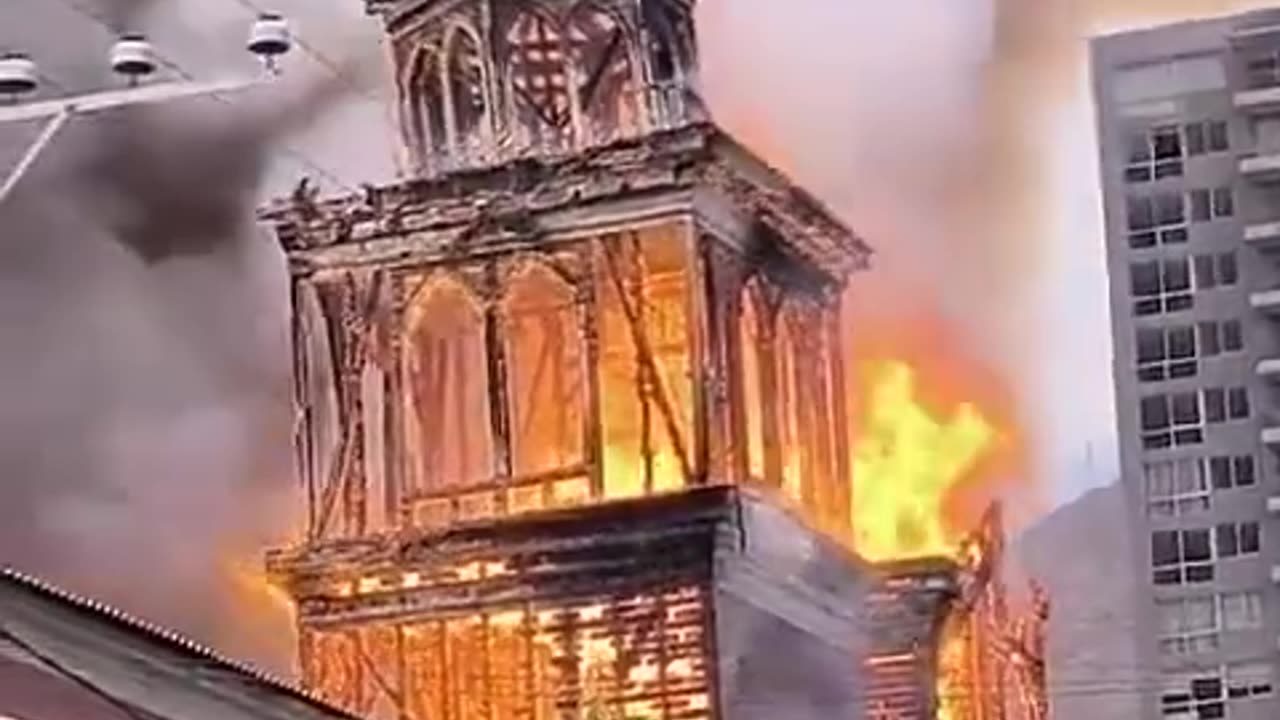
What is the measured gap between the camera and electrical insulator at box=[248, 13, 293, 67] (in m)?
4.94

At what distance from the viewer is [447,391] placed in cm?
502

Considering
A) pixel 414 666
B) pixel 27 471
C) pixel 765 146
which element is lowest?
pixel 414 666

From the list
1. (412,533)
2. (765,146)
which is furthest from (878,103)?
(412,533)

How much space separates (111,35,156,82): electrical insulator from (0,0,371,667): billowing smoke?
0.05 meters

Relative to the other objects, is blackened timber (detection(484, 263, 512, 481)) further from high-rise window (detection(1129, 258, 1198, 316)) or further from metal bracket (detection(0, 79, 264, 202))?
high-rise window (detection(1129, 258, 1198, 316))

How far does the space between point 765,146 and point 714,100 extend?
11cm

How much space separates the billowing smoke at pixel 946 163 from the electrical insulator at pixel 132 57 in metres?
0.85

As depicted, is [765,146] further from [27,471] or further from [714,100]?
[27,471]

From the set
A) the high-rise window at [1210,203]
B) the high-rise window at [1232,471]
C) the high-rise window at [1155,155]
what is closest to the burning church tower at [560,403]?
the high-rise window at [1232,471]

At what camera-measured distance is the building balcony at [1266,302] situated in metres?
6.72

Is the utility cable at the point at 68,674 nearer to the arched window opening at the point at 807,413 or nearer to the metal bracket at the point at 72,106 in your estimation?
the metal bracket at the point at 72,106

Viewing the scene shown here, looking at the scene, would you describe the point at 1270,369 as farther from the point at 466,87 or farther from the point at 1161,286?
the point at 466,87

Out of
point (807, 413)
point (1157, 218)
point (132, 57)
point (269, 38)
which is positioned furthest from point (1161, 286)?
point (132, 57)

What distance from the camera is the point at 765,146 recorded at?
5.28m
